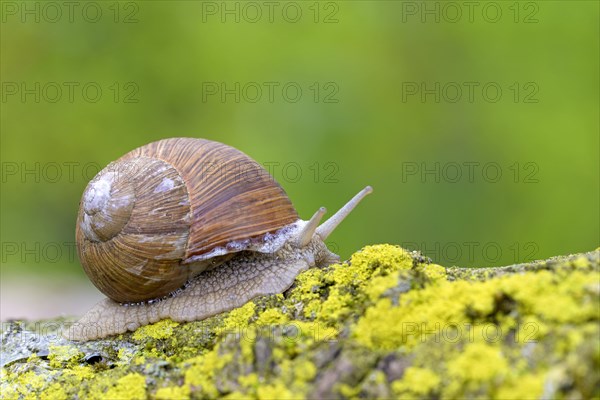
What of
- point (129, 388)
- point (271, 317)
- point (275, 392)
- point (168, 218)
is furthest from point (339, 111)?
point (275, 392)

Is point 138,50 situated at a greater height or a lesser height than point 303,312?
greater

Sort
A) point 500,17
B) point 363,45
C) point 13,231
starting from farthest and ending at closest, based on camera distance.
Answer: point 13,231 → point 363,45 → point 500,17

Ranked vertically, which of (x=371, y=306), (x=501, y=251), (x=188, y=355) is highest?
(x=371, y=306)

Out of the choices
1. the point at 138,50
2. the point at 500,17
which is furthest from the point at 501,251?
the point at 138,50

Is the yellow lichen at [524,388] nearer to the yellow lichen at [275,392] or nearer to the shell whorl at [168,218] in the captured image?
the yellow lichen at [275,392]

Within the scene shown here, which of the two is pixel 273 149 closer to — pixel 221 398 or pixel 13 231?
pixel 13 231

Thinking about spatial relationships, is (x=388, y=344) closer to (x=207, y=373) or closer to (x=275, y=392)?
(x=275, y=392)

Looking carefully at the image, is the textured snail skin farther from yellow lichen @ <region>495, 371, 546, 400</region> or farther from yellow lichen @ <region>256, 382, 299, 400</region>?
yellow lichen @ <region>495, 371, 546, 400</region>
